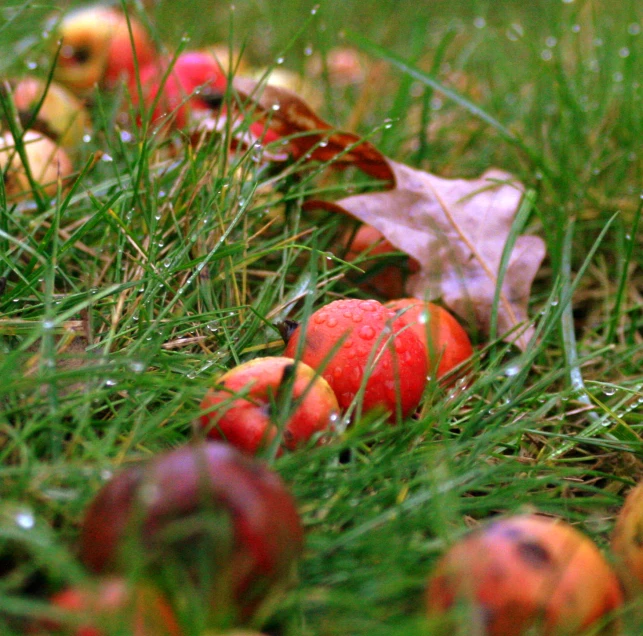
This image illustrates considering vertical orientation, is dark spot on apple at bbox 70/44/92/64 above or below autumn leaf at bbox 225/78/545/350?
above

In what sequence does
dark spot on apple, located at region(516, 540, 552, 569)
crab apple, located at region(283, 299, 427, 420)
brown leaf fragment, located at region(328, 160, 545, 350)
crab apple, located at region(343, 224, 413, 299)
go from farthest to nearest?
crab apple, located at region(343, 224, 413, 299)
brown leaf fragment, located at region(328, 160, 545, 350)
crab apple, located at region(283, 299, 427, 420)
dark spot on apple, located at region(516, 540, 552, 569)

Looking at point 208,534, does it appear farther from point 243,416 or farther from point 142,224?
point 142,224

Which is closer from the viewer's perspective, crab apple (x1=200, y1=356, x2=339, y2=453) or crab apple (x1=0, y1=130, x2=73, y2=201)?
crab apple (x1=200, y1=356, x2=339, y2=453)

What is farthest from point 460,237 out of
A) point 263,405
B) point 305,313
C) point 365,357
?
point 263,405

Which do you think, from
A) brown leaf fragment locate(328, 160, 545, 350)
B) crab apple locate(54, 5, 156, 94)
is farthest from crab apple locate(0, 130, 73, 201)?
brown leaf fragment locate(328, 160, 545, 350)

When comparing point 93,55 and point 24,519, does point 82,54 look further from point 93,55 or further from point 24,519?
point 24,519

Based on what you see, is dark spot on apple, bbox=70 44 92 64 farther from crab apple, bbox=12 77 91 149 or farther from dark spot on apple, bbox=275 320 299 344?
dark spot on apple, bbox=275 320 299 344
